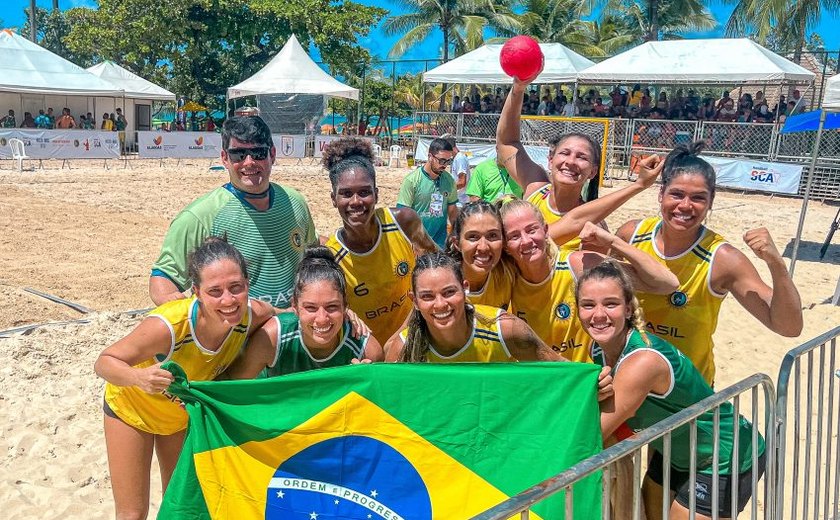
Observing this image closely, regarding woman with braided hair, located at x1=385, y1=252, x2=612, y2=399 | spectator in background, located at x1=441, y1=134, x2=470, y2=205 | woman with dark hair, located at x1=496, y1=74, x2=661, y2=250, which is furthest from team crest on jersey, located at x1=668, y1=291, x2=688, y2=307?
spectator in background, located at x1=441, y1=134, x2=470, y2=205

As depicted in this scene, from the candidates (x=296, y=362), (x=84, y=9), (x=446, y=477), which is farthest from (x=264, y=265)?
(x=84, y=9)

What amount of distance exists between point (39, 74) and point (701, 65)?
23.1 metres

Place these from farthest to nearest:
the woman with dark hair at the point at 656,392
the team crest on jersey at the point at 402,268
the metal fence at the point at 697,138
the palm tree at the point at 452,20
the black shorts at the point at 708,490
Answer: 1. the palm tree at the point at 452,20
2. the metal fence at the point at 697,138
3. the team crest on jersey at the point at 402,268
4. the black shorts at the point at 708,490
5. the woman with dark hair at the point at 656,392

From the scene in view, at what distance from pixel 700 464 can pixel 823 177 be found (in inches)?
761

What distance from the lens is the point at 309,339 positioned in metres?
3.14

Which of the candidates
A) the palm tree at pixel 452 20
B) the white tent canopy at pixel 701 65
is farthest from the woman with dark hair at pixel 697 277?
the palm tree at pixel 452 20

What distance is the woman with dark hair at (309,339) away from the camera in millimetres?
3080

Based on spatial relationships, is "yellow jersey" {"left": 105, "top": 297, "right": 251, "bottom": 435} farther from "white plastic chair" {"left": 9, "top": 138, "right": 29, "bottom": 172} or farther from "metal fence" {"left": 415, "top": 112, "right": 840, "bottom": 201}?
"white plastic chair" {"left": 9, "top": 138, "right": 29, "bottom": 172}

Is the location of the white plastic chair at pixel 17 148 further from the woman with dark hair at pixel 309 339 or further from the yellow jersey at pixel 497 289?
the yellow jersey at pixel 497 289

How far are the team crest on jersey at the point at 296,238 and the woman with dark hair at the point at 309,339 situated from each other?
1.97ft

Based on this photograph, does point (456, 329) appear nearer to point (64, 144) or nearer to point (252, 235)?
point (252, 235)

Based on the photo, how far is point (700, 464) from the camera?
294cm

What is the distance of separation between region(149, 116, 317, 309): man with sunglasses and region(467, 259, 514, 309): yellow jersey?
104 centimetres

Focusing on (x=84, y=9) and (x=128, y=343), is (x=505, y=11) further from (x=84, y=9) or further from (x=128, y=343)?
(x=128, y=343)
